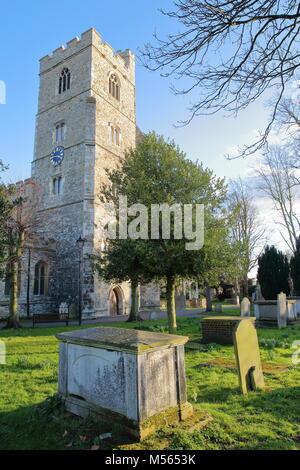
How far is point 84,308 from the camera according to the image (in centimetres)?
1998

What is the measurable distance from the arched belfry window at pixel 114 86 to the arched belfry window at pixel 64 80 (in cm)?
391

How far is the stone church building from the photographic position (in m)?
21.2

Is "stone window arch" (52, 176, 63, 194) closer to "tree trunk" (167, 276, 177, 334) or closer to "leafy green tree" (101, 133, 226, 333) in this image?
"leafy green tree" (101, 133, 226, 333)

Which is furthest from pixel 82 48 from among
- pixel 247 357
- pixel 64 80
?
pixel 247 357

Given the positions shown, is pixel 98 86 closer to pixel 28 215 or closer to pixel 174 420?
pixel 28 215

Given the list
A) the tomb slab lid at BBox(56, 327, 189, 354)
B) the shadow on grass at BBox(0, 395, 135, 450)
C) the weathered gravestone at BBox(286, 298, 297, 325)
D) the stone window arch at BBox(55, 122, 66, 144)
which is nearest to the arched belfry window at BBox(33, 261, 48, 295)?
the stone window arch at BBox(55, 122, 66, 144)

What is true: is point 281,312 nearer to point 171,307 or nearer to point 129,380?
point 171,307

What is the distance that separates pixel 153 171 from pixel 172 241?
8.84 feet

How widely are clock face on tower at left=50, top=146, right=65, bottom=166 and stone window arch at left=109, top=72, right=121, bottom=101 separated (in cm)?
763

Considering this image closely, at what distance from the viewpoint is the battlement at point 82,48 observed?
25.2 meters

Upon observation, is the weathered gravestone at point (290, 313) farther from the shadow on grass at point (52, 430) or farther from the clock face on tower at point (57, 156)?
the clock face on tower at point (57, 156)

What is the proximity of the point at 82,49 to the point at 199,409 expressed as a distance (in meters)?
29.6

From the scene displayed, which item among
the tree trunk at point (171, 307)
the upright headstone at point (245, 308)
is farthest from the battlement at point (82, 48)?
the upright headstone at point (245, 308)

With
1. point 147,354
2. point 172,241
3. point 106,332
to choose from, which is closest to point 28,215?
point 172,241
